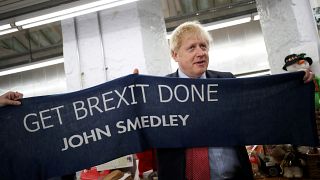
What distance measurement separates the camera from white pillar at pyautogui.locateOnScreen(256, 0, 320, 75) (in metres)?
3.88

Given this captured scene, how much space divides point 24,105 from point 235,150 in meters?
1.32

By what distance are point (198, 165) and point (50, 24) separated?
5576 millimetres

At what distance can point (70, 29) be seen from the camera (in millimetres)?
5070

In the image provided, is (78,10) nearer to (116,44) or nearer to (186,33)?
(116,44)

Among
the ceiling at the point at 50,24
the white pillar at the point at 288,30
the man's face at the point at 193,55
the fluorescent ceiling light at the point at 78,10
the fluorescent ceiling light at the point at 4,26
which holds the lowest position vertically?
the man's face at the point at 193,55

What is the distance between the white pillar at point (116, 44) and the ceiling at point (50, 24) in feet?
2.06

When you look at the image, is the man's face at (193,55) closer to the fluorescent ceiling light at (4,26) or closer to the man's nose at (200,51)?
the man's nose at (200,51)

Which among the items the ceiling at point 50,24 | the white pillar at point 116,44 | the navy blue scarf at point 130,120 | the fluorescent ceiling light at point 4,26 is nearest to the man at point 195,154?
the navy blue scarf at point 130,120

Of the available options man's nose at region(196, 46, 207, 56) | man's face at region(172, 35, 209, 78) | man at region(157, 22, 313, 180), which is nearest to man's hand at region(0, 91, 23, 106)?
man at region(157, 22, 313, 180)

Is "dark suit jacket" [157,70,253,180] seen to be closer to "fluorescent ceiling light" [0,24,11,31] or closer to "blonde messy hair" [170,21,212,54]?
"blonde messy hair" [170,21,212,54]

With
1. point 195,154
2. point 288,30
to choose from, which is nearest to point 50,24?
point 288,30

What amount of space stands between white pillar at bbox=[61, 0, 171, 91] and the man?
2.65 metres

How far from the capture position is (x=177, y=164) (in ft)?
5.43

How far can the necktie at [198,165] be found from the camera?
1.62 meters
